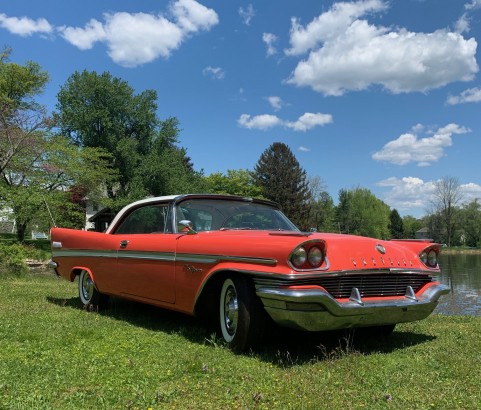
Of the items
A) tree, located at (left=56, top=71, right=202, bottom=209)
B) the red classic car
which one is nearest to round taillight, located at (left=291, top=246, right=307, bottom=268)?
the red classic car

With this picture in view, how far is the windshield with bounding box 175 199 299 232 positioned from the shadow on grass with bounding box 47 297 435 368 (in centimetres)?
113

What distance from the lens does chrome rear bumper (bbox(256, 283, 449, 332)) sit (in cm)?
363

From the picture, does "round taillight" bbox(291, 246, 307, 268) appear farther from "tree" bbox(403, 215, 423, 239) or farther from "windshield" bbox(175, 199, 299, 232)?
"tree" bbox(403, 215, 423, 239)

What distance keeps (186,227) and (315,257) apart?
1.57 meters

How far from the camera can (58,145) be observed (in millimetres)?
25453

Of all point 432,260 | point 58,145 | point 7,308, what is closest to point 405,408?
point 432,260

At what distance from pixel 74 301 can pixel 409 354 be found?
17.2 ft

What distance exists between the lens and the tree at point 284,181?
6450 centimetres

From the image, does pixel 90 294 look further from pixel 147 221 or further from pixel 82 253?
pixel 147 221

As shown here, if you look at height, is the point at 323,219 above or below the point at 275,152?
below

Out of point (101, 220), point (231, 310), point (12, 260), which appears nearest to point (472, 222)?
point (101, 220)

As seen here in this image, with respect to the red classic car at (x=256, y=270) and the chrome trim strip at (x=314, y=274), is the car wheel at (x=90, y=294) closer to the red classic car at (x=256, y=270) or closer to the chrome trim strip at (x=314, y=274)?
the red classic car at (x=256, y=270)

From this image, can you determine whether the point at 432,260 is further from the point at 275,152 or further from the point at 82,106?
the point at 275,152

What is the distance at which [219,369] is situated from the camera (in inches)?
143
